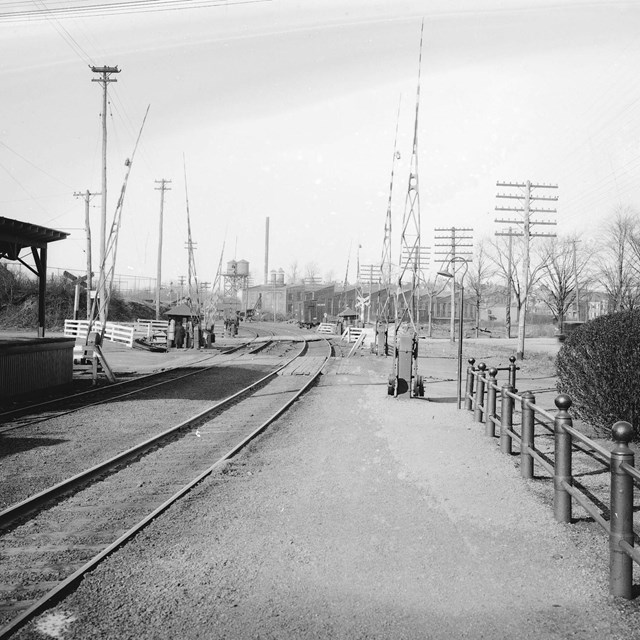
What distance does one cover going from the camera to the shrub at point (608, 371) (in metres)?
8.58

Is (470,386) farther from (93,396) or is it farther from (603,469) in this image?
(93,396)

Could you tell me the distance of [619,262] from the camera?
40.7 meters

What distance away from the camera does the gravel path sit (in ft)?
12.4

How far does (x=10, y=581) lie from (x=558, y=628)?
3.68m

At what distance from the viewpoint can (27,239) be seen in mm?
15578

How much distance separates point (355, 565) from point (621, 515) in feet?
6.15

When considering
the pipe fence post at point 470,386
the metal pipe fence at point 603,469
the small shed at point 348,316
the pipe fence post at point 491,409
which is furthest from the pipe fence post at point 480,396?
the small shed at point 348,316

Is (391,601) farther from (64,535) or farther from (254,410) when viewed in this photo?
(254,410)

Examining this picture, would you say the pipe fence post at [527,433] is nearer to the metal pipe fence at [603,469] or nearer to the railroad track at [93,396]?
the metal pipe fence at [603,469]

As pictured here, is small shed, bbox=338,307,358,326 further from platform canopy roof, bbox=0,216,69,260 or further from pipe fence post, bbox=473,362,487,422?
pipe fence post, bbox=473,362,487,422

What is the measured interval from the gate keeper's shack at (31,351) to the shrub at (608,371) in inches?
451

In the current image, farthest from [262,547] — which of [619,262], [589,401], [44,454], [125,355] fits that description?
[619,262]

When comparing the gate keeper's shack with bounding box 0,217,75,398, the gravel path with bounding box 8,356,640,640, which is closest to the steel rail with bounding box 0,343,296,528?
the gravel path with bounding box 8,356,640,640

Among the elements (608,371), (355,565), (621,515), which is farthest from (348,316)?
(621,515)
